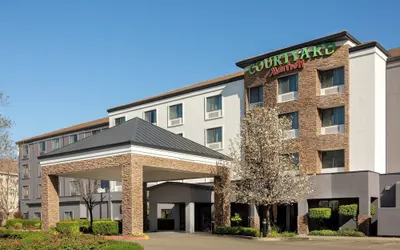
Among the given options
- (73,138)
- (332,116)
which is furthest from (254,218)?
(73,138)

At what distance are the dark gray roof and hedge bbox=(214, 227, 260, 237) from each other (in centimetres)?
501

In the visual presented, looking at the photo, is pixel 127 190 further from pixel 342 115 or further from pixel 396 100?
pixel 396 100

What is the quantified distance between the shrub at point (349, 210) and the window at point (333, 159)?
350 cm

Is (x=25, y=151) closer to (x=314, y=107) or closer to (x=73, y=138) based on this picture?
(x=73, y=138)

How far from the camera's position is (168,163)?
29953 millimetres

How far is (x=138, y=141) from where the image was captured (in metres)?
28.2

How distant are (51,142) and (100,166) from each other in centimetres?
4061

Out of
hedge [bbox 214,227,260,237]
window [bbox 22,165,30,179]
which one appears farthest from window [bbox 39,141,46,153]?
hedge [bbox 214,227,260,237]

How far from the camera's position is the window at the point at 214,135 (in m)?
44.3

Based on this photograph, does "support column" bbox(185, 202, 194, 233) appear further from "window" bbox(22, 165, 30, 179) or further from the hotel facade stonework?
"window" bbox(22, 165, 30, 179)

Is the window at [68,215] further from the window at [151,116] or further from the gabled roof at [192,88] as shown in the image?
the window at [151,116]

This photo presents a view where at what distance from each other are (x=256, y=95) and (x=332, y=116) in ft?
23.8

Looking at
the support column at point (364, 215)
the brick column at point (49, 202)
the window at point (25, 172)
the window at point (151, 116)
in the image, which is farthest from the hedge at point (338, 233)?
the window at point (25, 172)

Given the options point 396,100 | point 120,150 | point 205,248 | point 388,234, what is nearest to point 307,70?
point 396,100
